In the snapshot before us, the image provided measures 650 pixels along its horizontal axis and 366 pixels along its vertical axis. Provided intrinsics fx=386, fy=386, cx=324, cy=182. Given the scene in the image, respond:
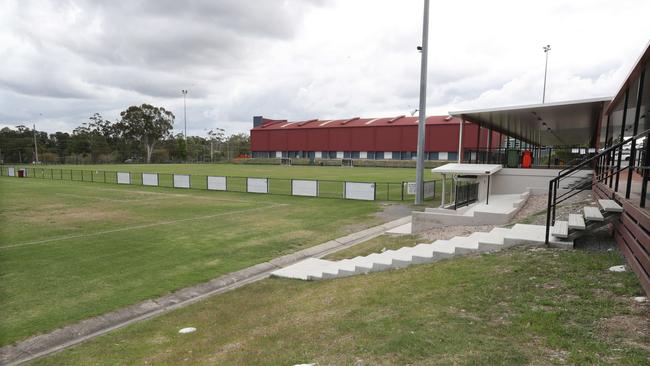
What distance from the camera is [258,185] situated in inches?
1152

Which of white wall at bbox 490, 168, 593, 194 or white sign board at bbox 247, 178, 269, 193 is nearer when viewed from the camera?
white wall at bbox 490, 168, 593, 194

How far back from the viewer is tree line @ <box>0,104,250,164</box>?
98.1 metres

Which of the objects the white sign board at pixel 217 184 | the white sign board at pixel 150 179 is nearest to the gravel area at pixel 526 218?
the white sign board at pixel 217 184

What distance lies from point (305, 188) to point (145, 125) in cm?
10079

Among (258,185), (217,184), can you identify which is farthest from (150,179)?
(258,185)

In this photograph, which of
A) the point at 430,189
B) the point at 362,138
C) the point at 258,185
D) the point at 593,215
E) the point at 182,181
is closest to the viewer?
the point at 593,215

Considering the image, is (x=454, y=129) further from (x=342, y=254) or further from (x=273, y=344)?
(x=273, y=344)

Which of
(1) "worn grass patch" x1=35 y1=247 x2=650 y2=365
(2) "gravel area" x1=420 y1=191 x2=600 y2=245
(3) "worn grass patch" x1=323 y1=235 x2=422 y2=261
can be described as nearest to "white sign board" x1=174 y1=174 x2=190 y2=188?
(3) "worn grass patch" x1=323 y1=235 x2=422 y2=261

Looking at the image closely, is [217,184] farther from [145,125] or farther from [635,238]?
[145,125]

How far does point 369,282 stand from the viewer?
7812 millimetres

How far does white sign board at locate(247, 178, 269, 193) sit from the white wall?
52.3 ft

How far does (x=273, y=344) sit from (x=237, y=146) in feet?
440

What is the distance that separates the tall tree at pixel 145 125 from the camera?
364ft

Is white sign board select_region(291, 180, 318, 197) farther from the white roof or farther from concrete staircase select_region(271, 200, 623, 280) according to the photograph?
concrete staircase select_region(271, 200, 623, 280)
